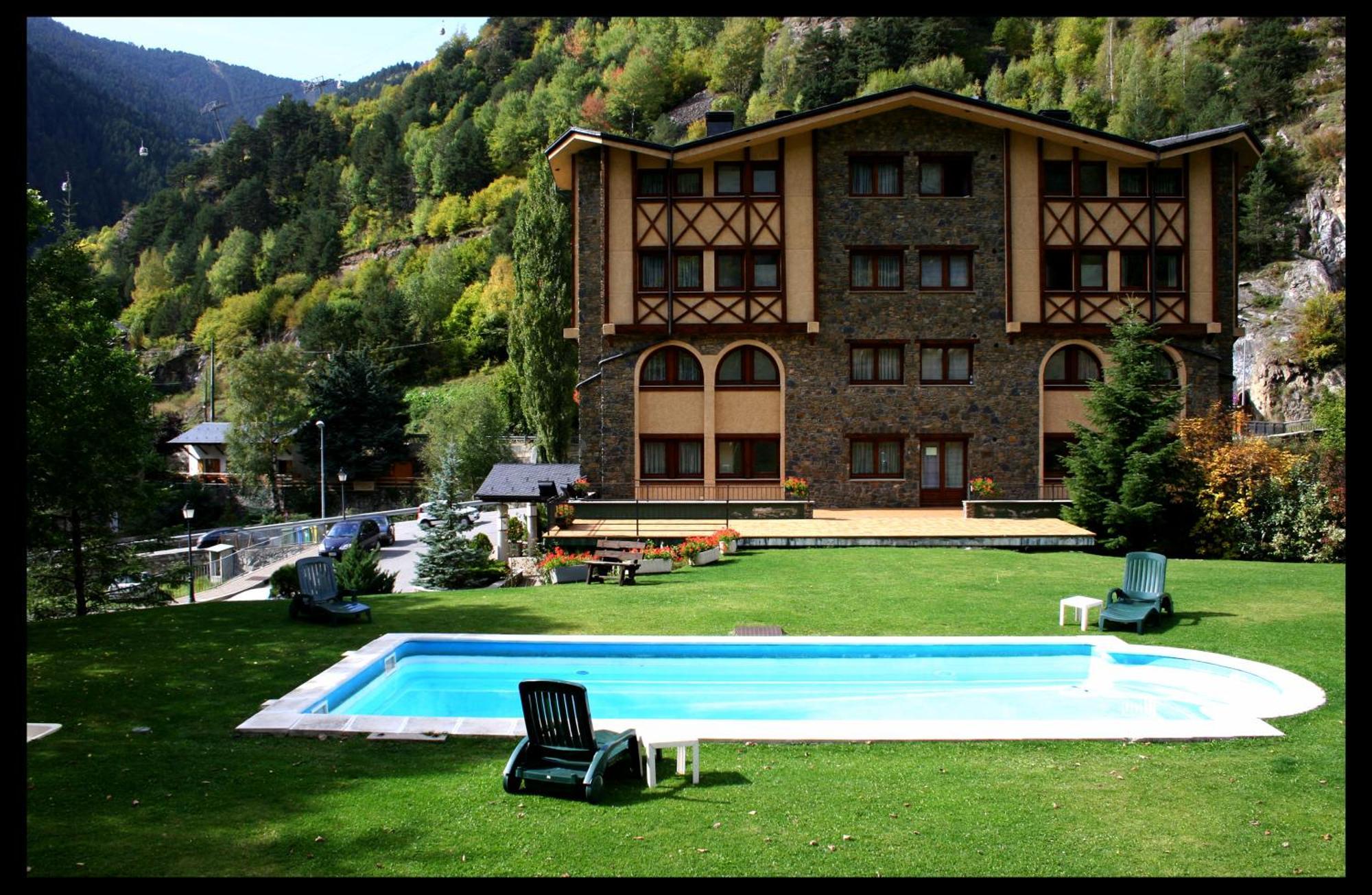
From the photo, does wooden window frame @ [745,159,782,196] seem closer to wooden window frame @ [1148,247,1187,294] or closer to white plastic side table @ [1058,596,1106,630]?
wooden window frame @ [1148,247,1187,294]

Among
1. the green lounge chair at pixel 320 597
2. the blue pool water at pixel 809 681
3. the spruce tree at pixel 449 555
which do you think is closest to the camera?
the blue pool water at pixel 809 681

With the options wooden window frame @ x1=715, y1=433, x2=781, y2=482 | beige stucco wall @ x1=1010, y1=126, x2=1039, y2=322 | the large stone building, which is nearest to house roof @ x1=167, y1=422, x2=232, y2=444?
the large stone building

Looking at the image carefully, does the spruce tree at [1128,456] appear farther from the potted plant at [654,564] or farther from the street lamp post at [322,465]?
the street lamp post at [322,465]

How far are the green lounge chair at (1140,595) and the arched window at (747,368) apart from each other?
59.0 feet

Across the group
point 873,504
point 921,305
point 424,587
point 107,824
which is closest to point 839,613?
point 107,824

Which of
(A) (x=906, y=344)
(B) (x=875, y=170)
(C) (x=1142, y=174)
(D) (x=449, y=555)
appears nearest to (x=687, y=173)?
(B) (x=875, y=170)

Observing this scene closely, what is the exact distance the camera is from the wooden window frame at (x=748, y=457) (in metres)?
32.3

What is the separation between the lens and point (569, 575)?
2105 centimetres

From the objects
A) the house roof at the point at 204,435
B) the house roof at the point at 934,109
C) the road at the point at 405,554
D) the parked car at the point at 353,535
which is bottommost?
the road at the point at 405,554

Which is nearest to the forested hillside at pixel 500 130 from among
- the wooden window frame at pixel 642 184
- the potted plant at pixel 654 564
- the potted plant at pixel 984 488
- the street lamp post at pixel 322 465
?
the street lamp post at pixel 322 465

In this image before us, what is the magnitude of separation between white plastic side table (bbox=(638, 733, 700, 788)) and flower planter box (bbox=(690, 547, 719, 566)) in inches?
571

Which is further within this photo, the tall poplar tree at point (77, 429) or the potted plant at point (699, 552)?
the potted plant at point (699, 552)
